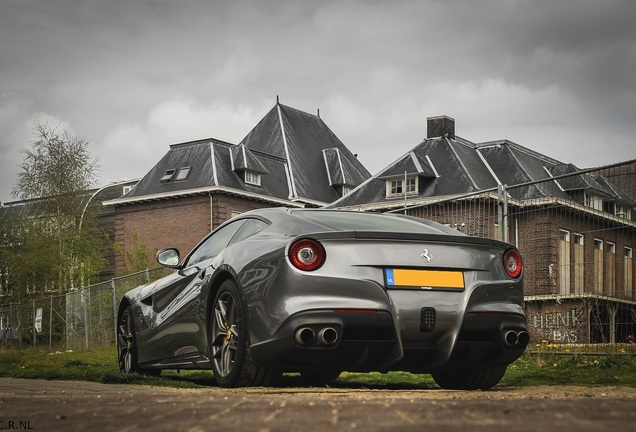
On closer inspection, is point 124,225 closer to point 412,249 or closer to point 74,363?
point 74,363

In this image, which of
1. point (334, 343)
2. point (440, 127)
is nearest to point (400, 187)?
point (440, 127)

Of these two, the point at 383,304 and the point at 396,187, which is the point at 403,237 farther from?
the point at 396,187

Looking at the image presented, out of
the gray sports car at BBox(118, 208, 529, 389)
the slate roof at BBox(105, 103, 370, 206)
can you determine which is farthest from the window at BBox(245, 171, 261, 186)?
the gray sports car at BBox(118, 208, 529, 389)

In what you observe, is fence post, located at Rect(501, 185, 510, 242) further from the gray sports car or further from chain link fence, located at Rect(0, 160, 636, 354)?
the gray sports car

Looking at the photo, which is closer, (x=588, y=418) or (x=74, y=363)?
(x=588, y=418)

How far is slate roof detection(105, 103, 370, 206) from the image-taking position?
49.6m

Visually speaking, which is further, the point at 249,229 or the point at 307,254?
the point at 249,229

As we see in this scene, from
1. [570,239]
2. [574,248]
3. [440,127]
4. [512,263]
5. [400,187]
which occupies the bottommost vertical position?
[512,263]

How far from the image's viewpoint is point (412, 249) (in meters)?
6.77

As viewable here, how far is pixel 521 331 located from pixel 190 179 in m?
43.2

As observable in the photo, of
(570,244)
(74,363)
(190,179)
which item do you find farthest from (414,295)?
(190,179)

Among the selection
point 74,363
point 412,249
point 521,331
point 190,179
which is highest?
point 190,179

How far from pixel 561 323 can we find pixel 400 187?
32592 millimetres

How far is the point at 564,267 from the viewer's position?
1138cm
